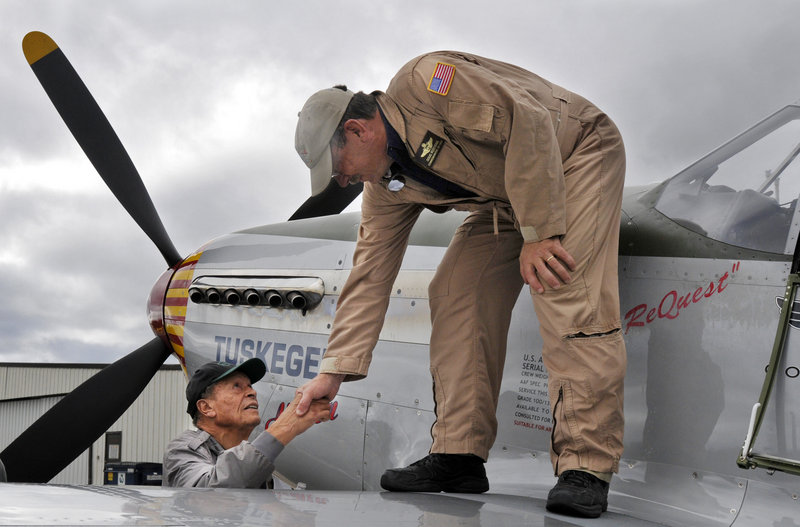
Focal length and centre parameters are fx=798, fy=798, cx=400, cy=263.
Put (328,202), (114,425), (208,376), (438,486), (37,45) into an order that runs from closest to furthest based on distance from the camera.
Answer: (438,486), (208,376), (37,45), (328,202), (114,425)

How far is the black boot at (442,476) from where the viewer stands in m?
3.36

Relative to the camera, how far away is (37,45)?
6.17 meters

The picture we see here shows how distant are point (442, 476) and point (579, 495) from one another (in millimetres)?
750

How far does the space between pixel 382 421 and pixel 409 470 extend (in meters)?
0.95

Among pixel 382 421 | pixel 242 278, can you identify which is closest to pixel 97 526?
pixel 382 421

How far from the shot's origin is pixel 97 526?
195 cm

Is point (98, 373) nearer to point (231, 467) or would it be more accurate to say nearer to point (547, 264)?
point (231, 467)

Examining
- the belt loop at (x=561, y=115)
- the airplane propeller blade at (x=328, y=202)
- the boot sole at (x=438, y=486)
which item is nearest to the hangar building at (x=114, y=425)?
the airplane propeller blade at (x=328, y=202)

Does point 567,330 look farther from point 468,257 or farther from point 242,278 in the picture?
point 242,278

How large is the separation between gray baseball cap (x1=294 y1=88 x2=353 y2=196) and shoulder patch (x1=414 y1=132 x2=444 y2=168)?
35cm

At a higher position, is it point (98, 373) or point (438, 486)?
point (98, 373)

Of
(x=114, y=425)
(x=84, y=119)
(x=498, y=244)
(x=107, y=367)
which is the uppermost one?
(x=84, y=119)

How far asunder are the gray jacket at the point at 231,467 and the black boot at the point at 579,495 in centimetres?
125

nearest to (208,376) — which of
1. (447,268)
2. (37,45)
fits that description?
(447,268)
